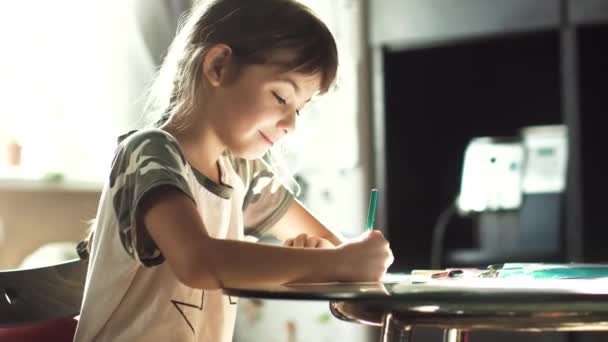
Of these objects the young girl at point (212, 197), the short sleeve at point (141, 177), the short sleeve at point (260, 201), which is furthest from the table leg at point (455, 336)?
the short sleeve at point (141, 177)

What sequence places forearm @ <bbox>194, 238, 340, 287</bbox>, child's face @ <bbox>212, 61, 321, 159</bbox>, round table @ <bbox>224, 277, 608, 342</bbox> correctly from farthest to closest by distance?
child's face @ <bbox>212, 61, 321, 159</bbox> < forearm @ <bbox>194, 238, 340, 287</bbox> < round table @ <bbox>224, 277, 608, 342</bbox>

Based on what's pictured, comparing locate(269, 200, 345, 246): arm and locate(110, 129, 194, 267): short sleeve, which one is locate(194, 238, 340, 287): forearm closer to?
locate(110, 129, 194, 267): short sleeve

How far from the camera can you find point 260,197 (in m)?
1.28

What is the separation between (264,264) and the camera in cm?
84

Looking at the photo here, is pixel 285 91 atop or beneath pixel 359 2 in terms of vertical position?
beneath

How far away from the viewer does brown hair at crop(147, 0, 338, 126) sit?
1080 mm

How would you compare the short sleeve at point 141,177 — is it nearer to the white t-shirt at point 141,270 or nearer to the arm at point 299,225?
the white t-shirt at point 141,270

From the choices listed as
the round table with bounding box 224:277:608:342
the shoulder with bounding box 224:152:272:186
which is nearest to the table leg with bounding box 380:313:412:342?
the round table with bounding box 224:277:608:342

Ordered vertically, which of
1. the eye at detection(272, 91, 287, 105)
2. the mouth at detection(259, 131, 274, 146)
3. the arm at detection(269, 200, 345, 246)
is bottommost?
the arm at detection(269, 200, 345, 246)

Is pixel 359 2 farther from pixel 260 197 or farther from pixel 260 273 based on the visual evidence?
pixel 260 273

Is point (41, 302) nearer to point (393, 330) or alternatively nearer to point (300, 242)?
point (300, 242)

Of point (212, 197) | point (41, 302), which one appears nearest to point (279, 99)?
point (212, 197)

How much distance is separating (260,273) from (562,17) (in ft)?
5.90

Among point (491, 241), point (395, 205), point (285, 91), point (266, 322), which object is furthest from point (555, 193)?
point (285, 91)
